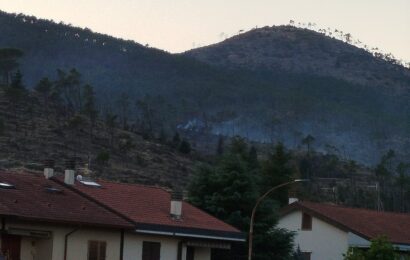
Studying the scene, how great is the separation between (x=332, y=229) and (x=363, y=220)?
116 inches

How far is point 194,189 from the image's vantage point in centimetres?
5353

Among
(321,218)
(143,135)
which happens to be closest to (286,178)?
(321,218)

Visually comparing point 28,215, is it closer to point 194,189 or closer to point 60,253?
point 60,253

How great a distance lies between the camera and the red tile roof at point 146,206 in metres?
43.2

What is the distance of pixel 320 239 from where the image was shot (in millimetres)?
59469

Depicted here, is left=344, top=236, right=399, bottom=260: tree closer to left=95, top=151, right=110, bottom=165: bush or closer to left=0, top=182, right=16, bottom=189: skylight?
left=0, top=182, right=16, bottom=189: skylight

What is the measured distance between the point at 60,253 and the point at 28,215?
3066 mm

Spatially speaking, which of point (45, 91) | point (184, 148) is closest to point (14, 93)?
point (45, 91)

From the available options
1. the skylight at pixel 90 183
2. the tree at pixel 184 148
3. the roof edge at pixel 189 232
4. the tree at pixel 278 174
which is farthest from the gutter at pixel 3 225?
the tree at pixel 184 148

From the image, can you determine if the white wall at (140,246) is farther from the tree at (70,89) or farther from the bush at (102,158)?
the tree at (70,89)

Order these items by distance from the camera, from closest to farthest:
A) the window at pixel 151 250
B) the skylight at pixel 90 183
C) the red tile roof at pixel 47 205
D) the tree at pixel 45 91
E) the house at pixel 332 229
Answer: the red tile roof at pixel 47 205 → the window at pixel 151 250 → the skylight at pixel 90 183 → the house at pixel 332 229 → the tree at pixel 45 91

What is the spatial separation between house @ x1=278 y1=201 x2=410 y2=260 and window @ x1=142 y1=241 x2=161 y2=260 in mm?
16607

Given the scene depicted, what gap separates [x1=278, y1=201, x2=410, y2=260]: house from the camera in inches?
2280

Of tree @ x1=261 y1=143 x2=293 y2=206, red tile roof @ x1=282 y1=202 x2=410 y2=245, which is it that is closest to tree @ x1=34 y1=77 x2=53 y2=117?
tree @ x1=261 y1=143 x2=293 y2=206
